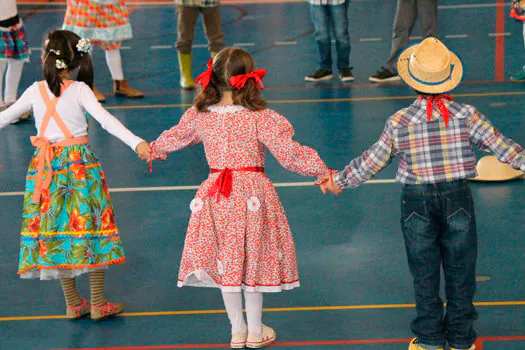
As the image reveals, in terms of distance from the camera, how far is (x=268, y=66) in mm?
10539

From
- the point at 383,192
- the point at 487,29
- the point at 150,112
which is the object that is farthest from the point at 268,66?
the point at 383,192

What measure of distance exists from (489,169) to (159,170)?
8.28 feet

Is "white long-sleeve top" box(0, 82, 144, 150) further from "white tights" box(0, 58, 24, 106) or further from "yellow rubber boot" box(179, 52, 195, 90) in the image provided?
"yellow rubber boot" box(179, 52, 195, 90)

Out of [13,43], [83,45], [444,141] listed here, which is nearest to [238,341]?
[444,141]

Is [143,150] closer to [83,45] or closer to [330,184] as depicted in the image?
[83,45]

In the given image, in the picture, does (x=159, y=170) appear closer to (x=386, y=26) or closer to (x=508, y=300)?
(x=508, y=300)

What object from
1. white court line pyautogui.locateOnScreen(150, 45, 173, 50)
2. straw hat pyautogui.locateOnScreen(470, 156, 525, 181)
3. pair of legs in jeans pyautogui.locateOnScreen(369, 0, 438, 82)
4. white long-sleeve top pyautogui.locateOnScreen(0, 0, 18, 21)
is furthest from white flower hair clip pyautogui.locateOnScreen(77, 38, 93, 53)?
white court line pyautogui.locateOnScreen(150, 45, 173, 50)

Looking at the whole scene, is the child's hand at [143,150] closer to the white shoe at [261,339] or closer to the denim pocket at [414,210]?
the white shoe at [261,339]

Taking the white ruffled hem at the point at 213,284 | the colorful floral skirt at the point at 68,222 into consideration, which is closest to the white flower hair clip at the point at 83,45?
the colorful floral skirt at the point at 68,222

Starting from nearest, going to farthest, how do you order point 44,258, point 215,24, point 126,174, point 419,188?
point 419,188, point 44,258, point 126,174, point 215,24

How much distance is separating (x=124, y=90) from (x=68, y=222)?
5077 millimetres

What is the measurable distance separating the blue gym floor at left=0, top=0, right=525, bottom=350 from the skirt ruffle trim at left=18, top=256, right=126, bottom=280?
25cm

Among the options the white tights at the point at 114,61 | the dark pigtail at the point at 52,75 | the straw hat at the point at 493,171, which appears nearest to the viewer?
the dark pigtail at the point at 52,75

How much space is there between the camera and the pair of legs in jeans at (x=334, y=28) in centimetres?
944
